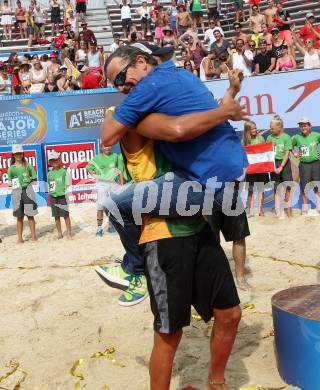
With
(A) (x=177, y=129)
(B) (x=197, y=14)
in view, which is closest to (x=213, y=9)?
(B) (x=197, y=14)

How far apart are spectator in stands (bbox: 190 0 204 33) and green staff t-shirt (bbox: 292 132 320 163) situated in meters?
8.37

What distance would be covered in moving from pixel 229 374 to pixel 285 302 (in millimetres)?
608

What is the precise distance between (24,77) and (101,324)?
980 cm

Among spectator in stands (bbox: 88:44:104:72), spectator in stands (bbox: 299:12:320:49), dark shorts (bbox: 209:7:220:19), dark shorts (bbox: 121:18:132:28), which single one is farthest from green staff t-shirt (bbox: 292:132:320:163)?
dark shorts (bbox: 121:18:132:28)

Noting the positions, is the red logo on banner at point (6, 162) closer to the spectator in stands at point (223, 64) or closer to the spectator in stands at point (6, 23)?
the spectator in stands at point (223, 64)

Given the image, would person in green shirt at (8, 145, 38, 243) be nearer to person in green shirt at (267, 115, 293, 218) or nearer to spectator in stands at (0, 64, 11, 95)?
person in green shirt at (267, 115, 293, 218)

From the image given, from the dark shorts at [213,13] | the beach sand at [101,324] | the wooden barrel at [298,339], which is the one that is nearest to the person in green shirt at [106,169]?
the beach sand at [101,324]

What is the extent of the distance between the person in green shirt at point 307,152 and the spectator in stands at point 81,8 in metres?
11.7

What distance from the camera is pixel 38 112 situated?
11.4 m

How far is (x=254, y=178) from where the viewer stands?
9508 millimetres

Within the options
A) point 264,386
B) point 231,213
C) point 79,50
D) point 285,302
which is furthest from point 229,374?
point 79,50

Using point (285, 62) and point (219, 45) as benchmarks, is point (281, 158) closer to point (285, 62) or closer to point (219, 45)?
point (285, 62)

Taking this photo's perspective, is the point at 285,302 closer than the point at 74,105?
Yes

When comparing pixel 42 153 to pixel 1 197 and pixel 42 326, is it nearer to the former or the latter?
pixel 1 197
